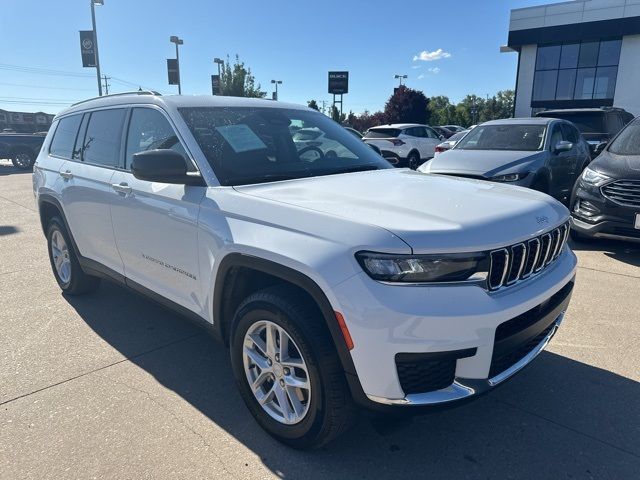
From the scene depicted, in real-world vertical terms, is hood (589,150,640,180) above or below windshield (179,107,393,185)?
below

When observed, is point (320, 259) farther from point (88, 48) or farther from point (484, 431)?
point (88, 48)

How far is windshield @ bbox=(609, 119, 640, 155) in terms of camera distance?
6309 mm

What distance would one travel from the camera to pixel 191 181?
2.84m

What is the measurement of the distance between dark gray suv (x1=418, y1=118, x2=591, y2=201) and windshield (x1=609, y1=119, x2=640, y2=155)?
88 cm

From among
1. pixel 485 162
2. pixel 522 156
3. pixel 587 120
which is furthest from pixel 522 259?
pixel 587 120

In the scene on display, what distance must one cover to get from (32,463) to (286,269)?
5.36 ft

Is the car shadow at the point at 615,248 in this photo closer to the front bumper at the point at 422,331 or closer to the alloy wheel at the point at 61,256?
the front bumper at the point at 422,331

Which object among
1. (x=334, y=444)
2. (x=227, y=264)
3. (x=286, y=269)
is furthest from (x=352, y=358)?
(x=227, y=264)

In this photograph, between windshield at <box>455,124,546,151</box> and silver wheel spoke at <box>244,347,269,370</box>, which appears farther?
windshield at <box>455,124,546,151</box>

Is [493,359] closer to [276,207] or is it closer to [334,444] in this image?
[334,444]

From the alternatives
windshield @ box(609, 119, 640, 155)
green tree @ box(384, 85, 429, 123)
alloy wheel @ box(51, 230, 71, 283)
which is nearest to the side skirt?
alloy wheel @ box(51, 230, 71, 283)

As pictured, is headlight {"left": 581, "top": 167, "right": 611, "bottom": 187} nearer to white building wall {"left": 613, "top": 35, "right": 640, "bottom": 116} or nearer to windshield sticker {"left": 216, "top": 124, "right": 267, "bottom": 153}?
windshield sticker {"left": 216, "top": 124, "right": 267, "bottom": 153}

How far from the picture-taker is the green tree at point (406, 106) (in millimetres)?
50647

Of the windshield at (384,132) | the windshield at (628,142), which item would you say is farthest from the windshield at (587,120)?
the windshield at (384,132)
